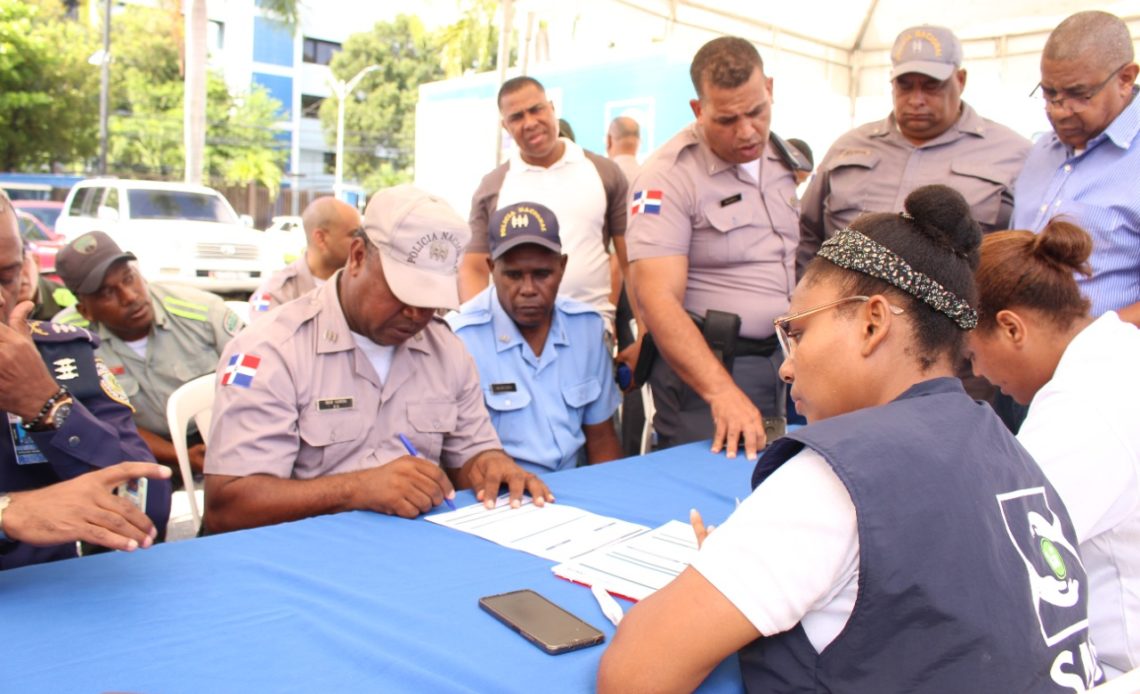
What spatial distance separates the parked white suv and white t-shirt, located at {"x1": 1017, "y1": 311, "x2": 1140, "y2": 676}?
361 inches

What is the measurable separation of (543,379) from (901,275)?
5.86 ft

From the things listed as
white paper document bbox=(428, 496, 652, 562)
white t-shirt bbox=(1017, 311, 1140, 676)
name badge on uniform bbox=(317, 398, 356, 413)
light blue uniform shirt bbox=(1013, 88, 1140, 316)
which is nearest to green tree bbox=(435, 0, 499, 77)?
light blue uniform shirt bbox=(1013, 88, 1140, 316)

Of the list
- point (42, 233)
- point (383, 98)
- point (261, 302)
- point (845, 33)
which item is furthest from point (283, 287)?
point (383, 98)

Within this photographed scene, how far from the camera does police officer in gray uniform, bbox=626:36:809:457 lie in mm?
2834

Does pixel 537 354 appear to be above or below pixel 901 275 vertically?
below

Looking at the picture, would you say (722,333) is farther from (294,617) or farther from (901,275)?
(294,617)

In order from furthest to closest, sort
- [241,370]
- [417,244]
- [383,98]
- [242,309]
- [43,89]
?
[383,98] → [43,89] → [242,309] → [417,244] → [241,370]

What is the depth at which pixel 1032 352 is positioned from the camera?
189 centimetres

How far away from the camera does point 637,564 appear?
5.34 ft

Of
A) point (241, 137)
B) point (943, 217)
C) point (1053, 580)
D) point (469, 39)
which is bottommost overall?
point (1053, 580)

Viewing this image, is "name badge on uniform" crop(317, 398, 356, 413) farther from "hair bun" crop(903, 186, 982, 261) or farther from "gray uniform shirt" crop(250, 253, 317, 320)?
"gray uniform shirt" crop(250, 253, 317, 320)

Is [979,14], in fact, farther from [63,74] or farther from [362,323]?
[63,74]

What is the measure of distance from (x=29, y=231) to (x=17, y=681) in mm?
12224

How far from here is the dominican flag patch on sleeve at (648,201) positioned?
2975mm
